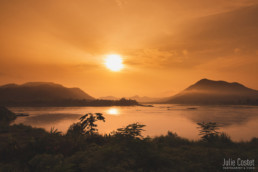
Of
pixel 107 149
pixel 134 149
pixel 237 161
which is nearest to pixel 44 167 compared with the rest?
pixel 107 149

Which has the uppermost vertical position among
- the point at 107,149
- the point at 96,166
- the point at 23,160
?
the point at 107,149

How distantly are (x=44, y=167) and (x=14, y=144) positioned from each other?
4009 mm

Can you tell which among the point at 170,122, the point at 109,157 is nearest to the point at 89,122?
the point at 109,157

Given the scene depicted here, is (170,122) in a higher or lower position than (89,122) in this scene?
lower

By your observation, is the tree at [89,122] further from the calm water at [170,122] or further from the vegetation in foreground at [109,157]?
the calm water at [170,122]

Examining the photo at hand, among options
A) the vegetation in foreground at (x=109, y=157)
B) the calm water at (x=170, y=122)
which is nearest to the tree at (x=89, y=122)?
the vegetation in foreground at (x=109, y=157)

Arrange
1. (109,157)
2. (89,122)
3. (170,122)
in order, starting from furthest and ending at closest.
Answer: (170,122)
(89,122)
(109,157)

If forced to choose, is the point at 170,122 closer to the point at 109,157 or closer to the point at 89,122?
the point at 89,122

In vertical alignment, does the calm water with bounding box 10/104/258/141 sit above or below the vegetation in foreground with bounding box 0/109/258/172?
below

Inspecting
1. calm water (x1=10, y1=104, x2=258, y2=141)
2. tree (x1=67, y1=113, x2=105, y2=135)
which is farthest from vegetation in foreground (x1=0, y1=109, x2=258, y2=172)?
calm water (x1=10, y1=104, x2=258, y2=141)

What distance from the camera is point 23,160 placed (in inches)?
332

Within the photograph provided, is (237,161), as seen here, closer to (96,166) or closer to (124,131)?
(124,131)

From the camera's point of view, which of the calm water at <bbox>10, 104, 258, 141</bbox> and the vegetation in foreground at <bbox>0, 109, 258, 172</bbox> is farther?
the calm water at <bbox>10, 104, 258, 141</bbox>

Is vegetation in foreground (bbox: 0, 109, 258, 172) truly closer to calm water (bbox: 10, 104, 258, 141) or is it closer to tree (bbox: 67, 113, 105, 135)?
tree (bbox: 67, 113, 105, 135)
